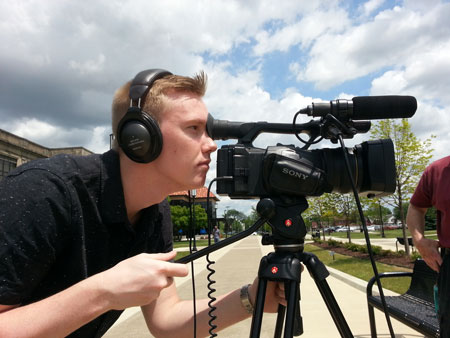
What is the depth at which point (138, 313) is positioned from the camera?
18.5 ft

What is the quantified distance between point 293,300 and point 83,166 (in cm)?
107

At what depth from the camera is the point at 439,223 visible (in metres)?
2.49

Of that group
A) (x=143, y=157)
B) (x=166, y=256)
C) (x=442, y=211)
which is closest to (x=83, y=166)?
(x=143, y=157)

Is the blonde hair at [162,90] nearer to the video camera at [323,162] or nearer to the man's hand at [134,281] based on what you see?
the video camera at [323,162]

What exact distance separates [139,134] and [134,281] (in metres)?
0.65

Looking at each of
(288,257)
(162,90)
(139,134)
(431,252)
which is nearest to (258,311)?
(288,257)

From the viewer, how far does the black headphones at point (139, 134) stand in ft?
4.68

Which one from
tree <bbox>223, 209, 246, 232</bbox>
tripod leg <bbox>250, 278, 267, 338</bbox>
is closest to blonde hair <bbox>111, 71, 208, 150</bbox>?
tripod leg <bbox>250, 278, 267, 338</bbox>

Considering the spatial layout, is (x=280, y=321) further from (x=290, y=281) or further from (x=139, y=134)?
(x=139, y=134)

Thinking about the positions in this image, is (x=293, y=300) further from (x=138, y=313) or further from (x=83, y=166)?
(x=138, y=313)

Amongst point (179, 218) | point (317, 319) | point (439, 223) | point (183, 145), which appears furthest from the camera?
point (179, 218)

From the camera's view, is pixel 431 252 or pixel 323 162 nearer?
pixel 323 162

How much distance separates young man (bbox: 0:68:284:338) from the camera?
103 centimetres

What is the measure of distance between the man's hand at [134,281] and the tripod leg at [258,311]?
0.49 metres
